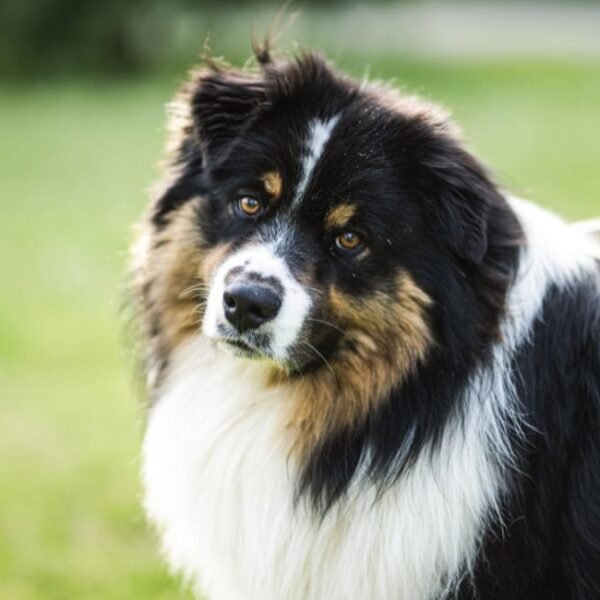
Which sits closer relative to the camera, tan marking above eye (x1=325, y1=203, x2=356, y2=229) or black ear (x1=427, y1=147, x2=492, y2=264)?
black ear (x1=427, y1=147, x2=492, y2=264)

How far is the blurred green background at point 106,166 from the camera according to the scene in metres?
5.72

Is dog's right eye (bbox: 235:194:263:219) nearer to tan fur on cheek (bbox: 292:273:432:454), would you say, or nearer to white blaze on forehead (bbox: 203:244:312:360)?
white blaze on forehead (bbox: 203:244:312:360)

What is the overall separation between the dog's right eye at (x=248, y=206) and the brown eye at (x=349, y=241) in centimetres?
29

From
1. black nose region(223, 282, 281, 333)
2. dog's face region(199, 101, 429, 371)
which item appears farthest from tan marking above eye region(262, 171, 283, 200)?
black nose region(223, 282, 281, 333)

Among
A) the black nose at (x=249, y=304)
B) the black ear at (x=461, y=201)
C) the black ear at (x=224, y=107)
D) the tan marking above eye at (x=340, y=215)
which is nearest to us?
the black nose at (x=249, y=304)

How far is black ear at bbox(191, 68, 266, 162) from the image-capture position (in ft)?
13.1

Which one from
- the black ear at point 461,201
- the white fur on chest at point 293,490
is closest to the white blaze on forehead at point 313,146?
the black ear at point 461,201

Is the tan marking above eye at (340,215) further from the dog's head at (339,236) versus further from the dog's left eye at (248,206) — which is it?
the dog's left eye at (248,206)

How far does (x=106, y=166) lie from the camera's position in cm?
1353

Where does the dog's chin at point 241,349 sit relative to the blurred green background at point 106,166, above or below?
above

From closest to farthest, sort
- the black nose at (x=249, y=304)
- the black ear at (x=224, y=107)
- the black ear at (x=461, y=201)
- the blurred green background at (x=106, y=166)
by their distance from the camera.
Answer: the black nose at (x=249, y=304), the black ear at (x=461, y=201), the black ear at (x=224, y=107), the blurred green background at (x=106, y=166)

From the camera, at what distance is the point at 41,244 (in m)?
10.5

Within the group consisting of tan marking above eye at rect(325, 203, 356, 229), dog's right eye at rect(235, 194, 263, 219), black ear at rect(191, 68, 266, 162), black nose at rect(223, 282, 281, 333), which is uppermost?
black ear at rect(191, 68, 266, 162)

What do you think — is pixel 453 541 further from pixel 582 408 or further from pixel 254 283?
pixel 254 283
